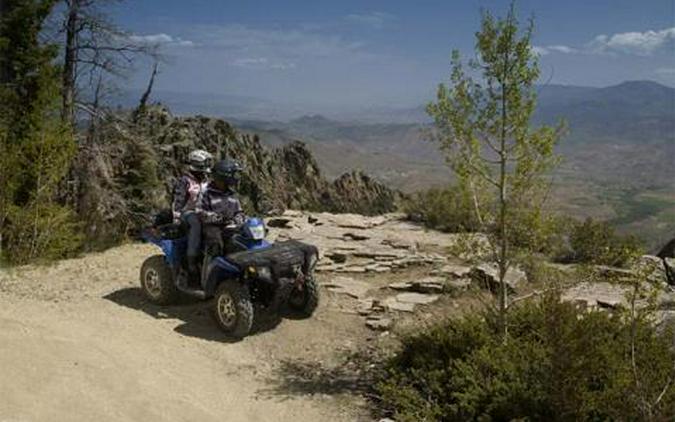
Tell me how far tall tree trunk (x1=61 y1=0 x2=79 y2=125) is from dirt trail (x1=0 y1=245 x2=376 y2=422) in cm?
603

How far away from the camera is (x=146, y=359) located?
25.3 ft

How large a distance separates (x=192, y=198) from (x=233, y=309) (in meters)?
2.27

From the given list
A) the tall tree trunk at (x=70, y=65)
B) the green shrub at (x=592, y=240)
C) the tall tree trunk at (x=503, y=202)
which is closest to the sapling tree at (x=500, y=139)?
the tall tree trunk at (x=503, y=202)

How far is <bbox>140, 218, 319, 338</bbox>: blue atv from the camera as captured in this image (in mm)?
8633

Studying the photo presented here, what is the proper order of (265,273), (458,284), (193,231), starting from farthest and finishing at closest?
1. (458,284)
2. (193,231)
3. (265,273)

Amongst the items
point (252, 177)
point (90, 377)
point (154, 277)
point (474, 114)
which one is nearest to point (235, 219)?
point (154, 277)

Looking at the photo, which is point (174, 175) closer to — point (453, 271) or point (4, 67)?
point (4, 67)

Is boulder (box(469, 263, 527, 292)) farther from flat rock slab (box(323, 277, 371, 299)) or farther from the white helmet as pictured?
the white helmet

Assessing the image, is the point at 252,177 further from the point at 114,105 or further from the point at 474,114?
Answer: the point at 474,114

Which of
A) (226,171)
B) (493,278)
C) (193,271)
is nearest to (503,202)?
(226,171)

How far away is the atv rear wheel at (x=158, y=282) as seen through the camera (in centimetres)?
1011

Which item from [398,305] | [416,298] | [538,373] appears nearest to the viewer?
[538,373]

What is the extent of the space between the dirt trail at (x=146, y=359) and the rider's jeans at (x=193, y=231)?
1.09 m

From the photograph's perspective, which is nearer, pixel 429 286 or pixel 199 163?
pixel 199 163
